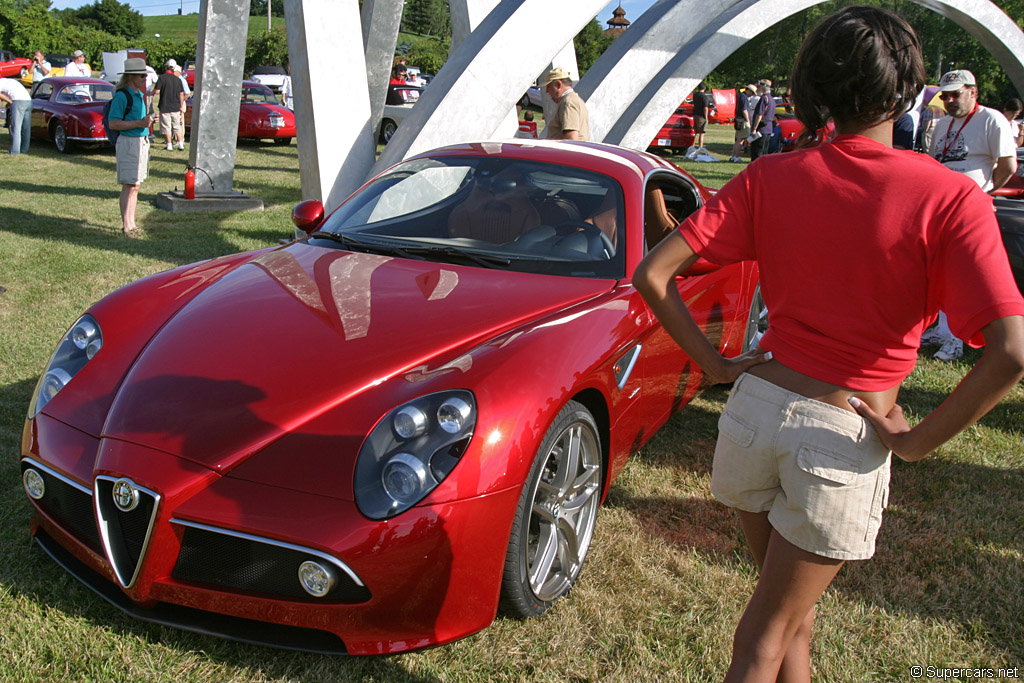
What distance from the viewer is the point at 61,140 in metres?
15.7

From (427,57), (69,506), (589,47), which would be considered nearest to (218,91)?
(69,506)

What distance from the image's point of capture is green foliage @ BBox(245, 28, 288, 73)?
5284 cm

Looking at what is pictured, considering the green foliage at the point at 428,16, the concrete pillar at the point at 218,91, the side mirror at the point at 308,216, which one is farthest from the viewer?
the green foliage at the point at 428,16

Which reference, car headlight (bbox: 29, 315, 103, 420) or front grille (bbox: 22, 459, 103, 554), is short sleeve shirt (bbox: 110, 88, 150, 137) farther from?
front grille (bbox: 22, 459, 103, 554)

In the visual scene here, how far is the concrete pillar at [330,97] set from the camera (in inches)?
294

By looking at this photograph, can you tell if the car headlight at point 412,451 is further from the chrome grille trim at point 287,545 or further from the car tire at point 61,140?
the car tire at point 61,140

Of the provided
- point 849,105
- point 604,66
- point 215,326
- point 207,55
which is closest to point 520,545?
point 215,326

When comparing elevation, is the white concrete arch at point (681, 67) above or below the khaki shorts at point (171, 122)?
above

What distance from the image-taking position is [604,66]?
10.4 meters

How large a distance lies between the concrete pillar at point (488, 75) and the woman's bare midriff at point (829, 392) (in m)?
6.12

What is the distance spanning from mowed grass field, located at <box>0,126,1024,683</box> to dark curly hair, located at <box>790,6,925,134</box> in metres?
1.80

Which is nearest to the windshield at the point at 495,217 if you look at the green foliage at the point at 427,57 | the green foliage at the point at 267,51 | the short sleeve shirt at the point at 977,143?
the short sleeve shirt at the point at 977,143

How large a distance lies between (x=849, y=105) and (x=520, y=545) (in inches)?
61.5

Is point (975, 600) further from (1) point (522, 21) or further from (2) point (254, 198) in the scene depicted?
(2) point (254, 198)
